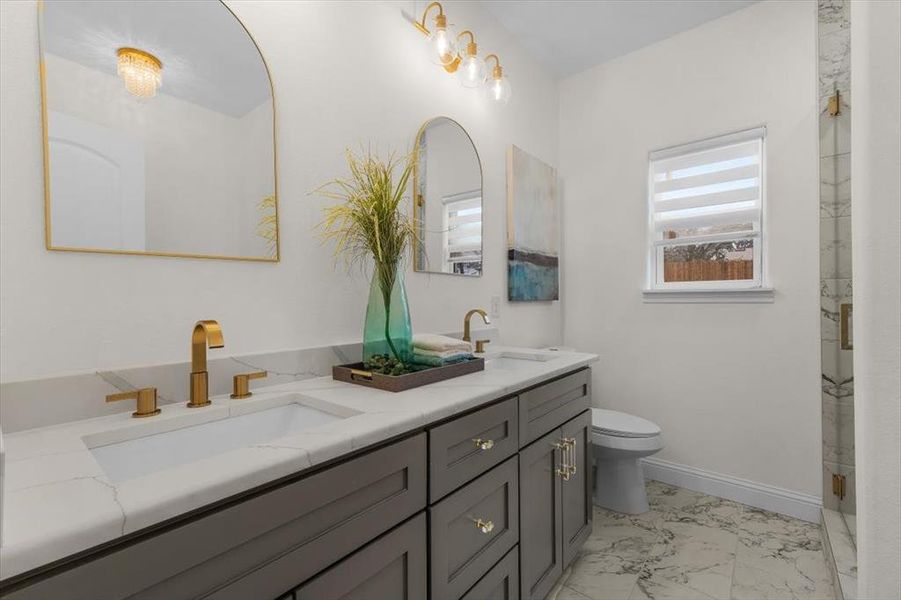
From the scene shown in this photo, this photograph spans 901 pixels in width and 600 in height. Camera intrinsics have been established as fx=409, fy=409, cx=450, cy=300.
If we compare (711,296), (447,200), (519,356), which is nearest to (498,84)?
(447,200)

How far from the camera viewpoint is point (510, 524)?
1.27 metres

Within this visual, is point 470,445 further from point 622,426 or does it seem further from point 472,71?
point 472,71

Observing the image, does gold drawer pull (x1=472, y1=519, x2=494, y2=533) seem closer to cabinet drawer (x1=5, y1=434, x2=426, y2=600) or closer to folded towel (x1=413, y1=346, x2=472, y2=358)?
cabinet drawer (x1=5, y1=434, x2=426, y2=600)

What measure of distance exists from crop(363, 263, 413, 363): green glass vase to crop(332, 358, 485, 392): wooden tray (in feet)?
0.25

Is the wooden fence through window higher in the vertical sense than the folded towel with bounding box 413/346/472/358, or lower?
higher

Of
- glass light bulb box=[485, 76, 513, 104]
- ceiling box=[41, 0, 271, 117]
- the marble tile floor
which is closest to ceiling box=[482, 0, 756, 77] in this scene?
glass light bulb box=[485, 76, 513, 104]

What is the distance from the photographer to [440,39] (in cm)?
175

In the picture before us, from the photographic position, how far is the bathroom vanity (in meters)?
0.54

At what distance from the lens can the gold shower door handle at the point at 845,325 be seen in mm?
1948

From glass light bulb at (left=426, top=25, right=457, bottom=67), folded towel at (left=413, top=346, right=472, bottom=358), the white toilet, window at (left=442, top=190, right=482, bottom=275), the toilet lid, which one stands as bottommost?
the white toilet

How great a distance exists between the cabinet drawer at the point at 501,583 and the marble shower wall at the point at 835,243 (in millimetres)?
1817

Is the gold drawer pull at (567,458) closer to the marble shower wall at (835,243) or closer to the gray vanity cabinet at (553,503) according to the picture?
the gray vanity cabinet at (553,503)

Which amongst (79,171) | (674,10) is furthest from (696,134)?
(79,171)

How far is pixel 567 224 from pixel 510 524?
86.2 inches
